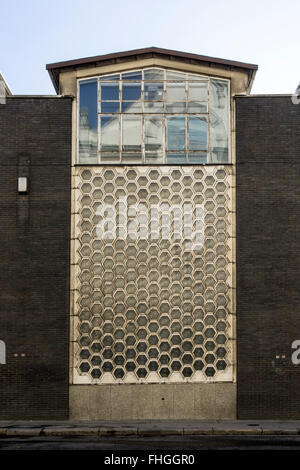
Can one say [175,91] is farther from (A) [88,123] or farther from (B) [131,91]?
(A) [88,123]

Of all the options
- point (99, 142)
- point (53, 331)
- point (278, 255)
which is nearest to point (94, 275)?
point (53, 331)

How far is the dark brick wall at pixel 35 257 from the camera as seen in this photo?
62.0ft

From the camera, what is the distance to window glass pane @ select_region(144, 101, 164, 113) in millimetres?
20078

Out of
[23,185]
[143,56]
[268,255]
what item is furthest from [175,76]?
[268,255]

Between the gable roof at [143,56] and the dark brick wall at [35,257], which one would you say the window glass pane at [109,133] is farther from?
the gable roof at [143,56]

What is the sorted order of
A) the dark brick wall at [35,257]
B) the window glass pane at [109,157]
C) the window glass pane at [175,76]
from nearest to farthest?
the dark brick wall at [35,257] < the window glass pane at [109,157] < the window glass pane at [175,76]

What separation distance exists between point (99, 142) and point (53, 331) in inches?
239

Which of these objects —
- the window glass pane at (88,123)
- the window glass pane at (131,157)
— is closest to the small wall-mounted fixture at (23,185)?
the window glass pane at (88,123)

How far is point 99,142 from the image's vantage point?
65.3ft

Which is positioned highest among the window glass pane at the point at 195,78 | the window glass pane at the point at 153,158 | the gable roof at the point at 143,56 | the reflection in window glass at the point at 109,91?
the gable roof at the point at 143,56

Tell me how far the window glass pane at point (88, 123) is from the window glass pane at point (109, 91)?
0.26m
